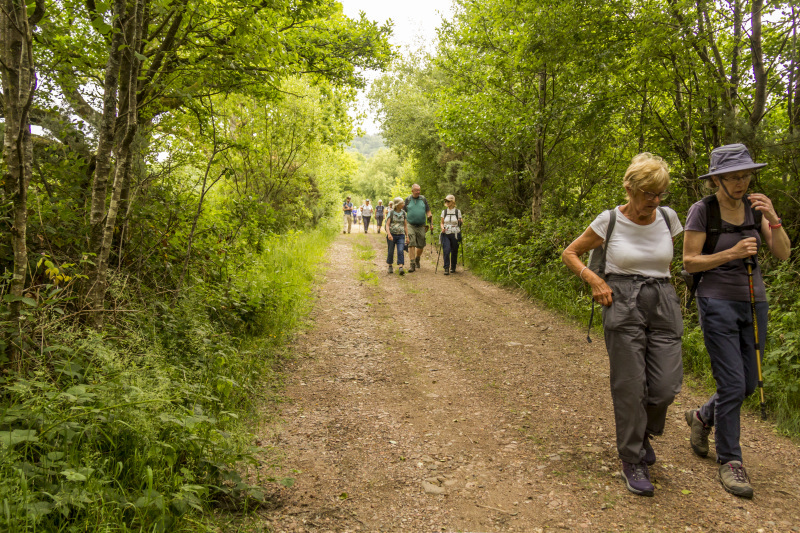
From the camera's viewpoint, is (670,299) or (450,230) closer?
(670,299)

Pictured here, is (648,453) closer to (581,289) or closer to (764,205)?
(764,205)

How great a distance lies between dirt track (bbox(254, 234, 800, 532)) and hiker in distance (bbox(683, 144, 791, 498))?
424mm

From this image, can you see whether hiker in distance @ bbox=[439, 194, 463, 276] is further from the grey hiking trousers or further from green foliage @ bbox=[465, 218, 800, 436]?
the grey hiking trousers

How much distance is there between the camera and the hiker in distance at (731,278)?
3.22m

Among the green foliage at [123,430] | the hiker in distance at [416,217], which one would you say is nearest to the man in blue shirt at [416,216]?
the hiker in distance at [416,217]

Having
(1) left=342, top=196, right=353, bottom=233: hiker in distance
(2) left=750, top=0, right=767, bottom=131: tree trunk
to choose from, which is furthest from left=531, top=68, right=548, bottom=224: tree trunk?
(1) left=342, top=196, right=353, bottom=233: hiker in distance

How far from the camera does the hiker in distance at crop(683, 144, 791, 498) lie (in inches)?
127

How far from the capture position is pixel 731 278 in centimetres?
331

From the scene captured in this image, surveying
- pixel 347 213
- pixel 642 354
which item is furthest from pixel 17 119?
pixel 347 213

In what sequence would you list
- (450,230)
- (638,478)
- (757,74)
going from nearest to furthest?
1. (638,478)
2. (757,74)
3. (450,230)

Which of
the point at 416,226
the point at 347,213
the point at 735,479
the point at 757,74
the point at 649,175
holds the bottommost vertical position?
the point at 735,479

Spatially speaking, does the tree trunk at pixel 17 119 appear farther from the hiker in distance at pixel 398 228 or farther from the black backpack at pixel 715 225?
the hiker in distance at pixel 398 228

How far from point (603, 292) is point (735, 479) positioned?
1502mm

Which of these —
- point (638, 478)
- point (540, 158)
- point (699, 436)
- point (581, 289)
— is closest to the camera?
point (638, 478)
